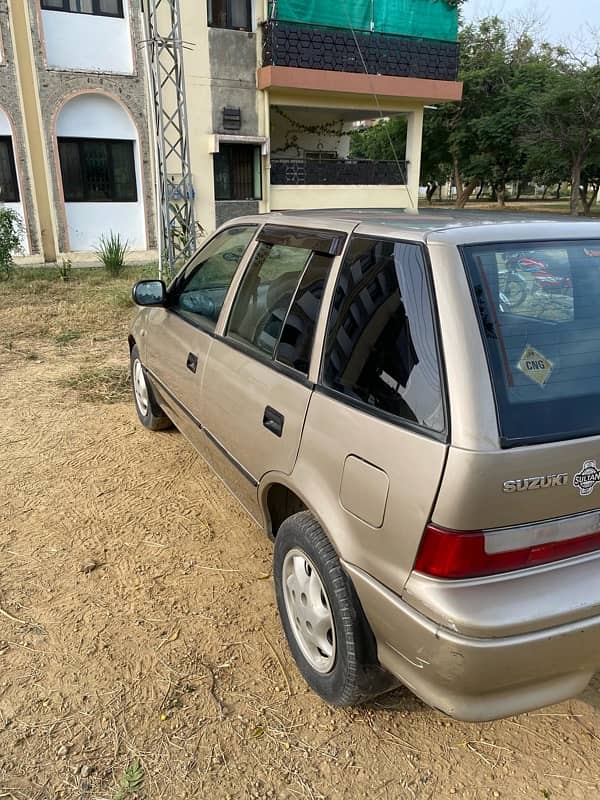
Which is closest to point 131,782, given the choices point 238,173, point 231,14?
point 238,173

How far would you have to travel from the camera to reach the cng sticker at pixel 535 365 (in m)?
1.82

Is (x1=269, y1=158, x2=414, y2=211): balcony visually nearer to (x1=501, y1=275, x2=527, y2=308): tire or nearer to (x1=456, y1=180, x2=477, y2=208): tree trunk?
(x1=456, y1=180, x2=477, y2=208): tree trunk

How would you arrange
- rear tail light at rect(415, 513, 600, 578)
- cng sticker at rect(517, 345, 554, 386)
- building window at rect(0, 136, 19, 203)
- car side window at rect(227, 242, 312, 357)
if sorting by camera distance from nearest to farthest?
rear tail light at rect(415, 513, 600, 578) → cng sticker at rect(517, 345, 554, 386) → car side window at rect(227, 242, 312, 357) → building window at rect(0, 136, 19, 203)

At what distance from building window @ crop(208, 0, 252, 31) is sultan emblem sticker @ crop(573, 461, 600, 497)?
17486mm

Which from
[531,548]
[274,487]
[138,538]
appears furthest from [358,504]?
[138,538]

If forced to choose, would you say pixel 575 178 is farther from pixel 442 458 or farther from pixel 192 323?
pixel 442 458

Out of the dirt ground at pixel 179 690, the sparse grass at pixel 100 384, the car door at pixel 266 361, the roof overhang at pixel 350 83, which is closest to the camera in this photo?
the dirt ground at pixel 179 690

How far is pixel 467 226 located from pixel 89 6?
53.7 ft

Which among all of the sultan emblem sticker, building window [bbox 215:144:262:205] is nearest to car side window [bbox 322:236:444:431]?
the sultan emblem sticker

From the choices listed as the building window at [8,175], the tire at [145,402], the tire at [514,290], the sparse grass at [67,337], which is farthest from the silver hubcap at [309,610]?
the building window at [8,175]

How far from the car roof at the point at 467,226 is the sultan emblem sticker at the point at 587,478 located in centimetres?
75

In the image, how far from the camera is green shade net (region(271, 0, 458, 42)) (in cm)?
1599

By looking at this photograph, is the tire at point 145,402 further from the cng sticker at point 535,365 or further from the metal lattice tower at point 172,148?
the metal lattice tower at point 172,148

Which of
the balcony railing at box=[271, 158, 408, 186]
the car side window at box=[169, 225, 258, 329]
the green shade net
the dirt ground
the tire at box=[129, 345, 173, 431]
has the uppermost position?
the green shade net
